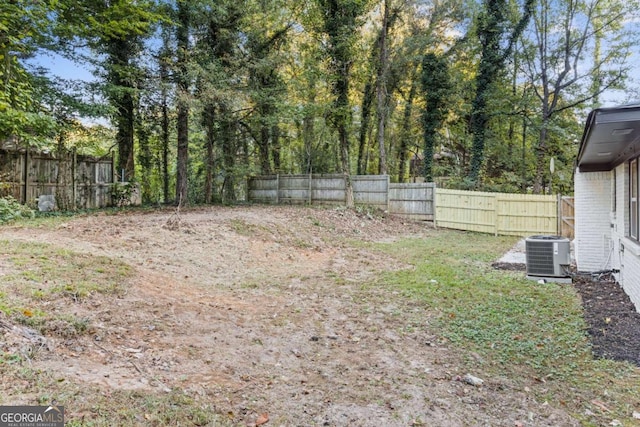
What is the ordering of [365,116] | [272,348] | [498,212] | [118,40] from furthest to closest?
[365,116] → [498,212] → [118,40] → [272,348]

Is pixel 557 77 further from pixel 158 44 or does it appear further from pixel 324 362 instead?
pixel 324 362

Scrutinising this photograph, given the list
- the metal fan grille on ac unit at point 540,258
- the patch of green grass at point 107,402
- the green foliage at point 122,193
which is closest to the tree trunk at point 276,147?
the green foliage at point 122,193

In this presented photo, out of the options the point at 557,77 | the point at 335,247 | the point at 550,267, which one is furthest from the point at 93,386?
the point at 557,77

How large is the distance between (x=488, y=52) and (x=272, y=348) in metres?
16.4

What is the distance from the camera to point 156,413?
215 cm

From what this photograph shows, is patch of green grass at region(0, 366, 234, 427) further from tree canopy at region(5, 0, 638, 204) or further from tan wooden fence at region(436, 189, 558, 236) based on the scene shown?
tan wooden fence at region(436, 189, 558, 236)

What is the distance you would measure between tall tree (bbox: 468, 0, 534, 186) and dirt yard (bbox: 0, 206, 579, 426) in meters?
12.4

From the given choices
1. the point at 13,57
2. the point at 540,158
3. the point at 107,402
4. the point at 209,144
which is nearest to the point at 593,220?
the point at 107,402

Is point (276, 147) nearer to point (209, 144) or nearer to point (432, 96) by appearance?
point (209, 144)

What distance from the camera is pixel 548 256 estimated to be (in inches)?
244

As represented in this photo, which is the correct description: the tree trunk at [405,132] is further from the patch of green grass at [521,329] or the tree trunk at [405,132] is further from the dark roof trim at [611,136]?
the dark roof trim at [611,136]

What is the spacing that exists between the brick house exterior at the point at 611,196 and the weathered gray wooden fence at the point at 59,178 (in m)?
11.9

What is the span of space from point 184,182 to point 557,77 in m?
16.1

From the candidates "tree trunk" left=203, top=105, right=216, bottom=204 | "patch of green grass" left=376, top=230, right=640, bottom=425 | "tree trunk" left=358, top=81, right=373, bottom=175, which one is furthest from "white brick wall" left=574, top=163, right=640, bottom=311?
"tree trunk" left=358, top=81, right=373, bottom=175
